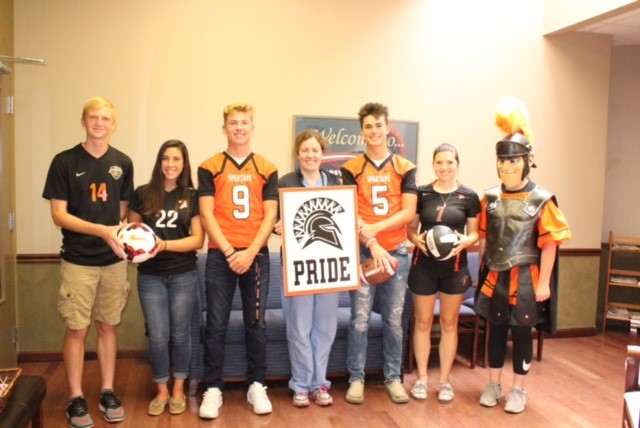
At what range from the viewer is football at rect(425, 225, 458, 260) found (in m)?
3.08

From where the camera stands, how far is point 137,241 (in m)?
2.68

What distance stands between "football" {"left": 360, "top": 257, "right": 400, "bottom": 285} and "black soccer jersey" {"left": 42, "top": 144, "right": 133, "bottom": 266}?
141cm

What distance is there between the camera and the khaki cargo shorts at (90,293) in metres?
2.83

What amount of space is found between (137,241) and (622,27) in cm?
445

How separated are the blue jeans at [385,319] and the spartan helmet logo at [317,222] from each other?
0.26 metres

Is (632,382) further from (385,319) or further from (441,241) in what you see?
(385,319)

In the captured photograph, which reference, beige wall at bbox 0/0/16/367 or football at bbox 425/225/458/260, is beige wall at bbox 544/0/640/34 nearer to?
football at bbox 425/225/458/260

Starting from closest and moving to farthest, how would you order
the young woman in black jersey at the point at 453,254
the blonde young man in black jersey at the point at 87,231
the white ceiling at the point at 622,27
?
the blonde young man in black jersey at the point at 87,231 < the young woman in black jersey at the point at 453,254 < the white ceiling at the point at 622,27

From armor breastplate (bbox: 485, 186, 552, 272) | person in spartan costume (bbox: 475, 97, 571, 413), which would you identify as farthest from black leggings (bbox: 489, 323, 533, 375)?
armor breastplate (bbox: 485, 186, 552, 272)

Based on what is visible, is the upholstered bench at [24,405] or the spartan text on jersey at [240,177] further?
the spartan text on jersey at [240,177]

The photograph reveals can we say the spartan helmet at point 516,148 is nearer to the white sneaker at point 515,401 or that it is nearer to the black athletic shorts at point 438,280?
the black athletic shorts at point 438,280

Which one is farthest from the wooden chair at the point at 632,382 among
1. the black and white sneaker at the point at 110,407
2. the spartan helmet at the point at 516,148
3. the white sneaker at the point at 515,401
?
the black and white sneaker at the point at 110,407

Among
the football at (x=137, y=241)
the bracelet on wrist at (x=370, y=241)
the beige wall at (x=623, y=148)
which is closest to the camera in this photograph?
the football at (x=137, y=241)

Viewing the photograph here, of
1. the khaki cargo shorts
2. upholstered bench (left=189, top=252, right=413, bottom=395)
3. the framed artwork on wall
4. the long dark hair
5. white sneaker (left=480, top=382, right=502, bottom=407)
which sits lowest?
white sneaker (left=480, top=382, right=502, bottom=407)
